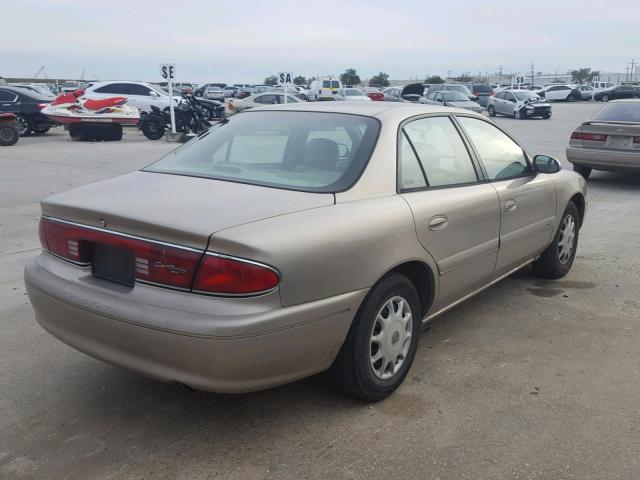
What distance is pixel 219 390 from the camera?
8.84 feet

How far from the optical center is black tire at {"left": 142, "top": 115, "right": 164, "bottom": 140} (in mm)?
20906

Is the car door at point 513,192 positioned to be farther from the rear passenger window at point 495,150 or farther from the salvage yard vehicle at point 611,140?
the salvage yard vehicle at point 611,140

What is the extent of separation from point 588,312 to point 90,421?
140 inches

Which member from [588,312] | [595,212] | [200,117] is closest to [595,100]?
[200,117]

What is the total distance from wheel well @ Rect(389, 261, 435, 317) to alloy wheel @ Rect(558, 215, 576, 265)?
7.16 ft

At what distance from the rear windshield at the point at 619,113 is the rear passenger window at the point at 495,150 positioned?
670cm

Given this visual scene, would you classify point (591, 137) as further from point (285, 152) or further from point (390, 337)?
point (390, 337)

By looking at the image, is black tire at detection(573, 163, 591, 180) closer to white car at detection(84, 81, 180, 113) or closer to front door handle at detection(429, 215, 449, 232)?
front door handle at detection(429, 215, 449, 232)

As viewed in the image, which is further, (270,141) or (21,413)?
(270,141)

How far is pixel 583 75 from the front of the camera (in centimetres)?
10581

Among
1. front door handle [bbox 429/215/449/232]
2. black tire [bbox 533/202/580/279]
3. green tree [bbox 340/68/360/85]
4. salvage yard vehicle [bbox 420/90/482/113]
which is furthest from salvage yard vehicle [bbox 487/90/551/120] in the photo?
green tree [bbox 340/68/360/85]

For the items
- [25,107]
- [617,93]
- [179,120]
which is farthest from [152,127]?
[617,93]

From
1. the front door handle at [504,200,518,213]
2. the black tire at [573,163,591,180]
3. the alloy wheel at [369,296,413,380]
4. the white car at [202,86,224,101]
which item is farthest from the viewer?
the white car at [202,86,224,101]

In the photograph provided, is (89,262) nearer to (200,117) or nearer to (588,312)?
(588,312)
